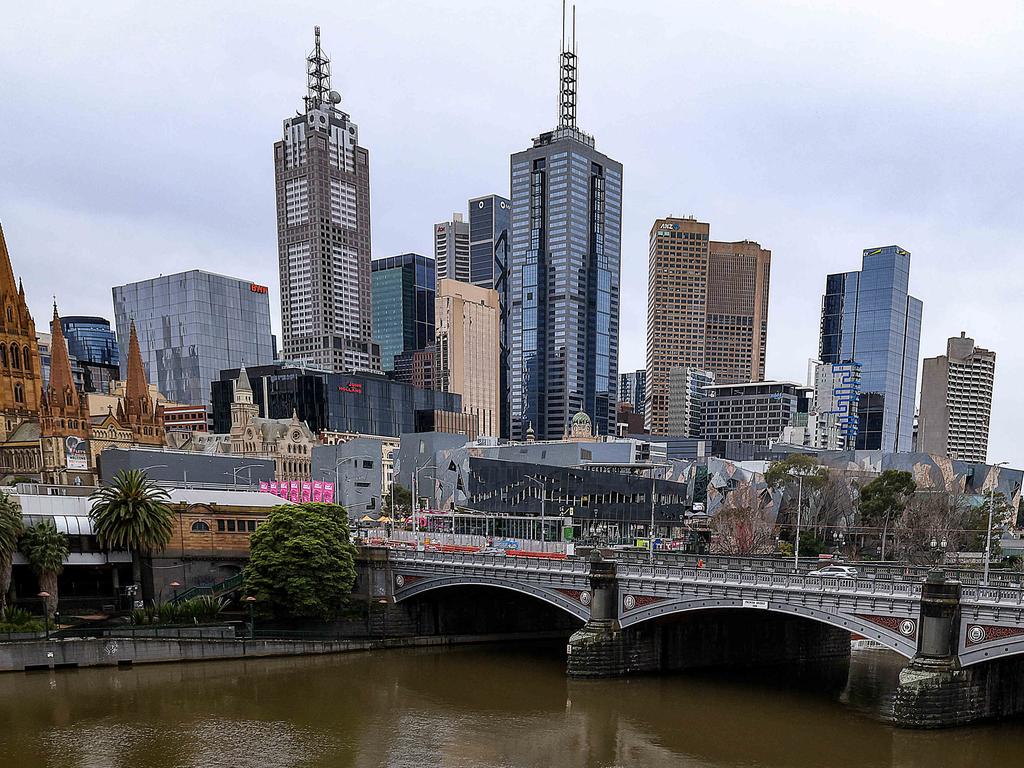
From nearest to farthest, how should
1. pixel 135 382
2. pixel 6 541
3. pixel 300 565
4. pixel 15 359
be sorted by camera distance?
pixel 6 541
pixel 300 565
pixel 15 359
pixel 135 382

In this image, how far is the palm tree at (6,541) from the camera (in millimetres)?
66125

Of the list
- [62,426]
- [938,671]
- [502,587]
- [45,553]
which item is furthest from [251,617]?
[62,426]

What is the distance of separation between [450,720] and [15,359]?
409 feet

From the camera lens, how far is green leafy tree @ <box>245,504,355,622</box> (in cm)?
6900

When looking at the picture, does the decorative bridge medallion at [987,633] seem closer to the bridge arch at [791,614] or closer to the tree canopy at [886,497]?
the bridge arch at [791,614]

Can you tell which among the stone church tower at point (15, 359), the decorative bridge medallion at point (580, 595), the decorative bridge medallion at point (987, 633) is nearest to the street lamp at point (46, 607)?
the decorative bridge medallion at point (580, 595)

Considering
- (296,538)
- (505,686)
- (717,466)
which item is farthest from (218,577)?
(717,466)

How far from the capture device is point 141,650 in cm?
6334

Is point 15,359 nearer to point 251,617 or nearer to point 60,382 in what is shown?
point 60,382

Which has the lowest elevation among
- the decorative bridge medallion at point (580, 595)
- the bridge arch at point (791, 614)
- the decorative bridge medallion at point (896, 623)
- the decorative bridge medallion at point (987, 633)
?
the decorative bridge medallion at point (580, 595)

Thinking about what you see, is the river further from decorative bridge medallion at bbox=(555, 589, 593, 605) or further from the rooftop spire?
the rooftop spire

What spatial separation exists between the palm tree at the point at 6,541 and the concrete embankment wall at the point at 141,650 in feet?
24.0

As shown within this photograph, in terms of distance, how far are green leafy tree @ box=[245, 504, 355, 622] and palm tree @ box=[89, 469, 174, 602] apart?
8.48 meters

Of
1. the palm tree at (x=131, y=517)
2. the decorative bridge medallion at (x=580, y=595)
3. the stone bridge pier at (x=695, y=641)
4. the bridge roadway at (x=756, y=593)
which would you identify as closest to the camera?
the bridge roadway at (x=756, y=593)
